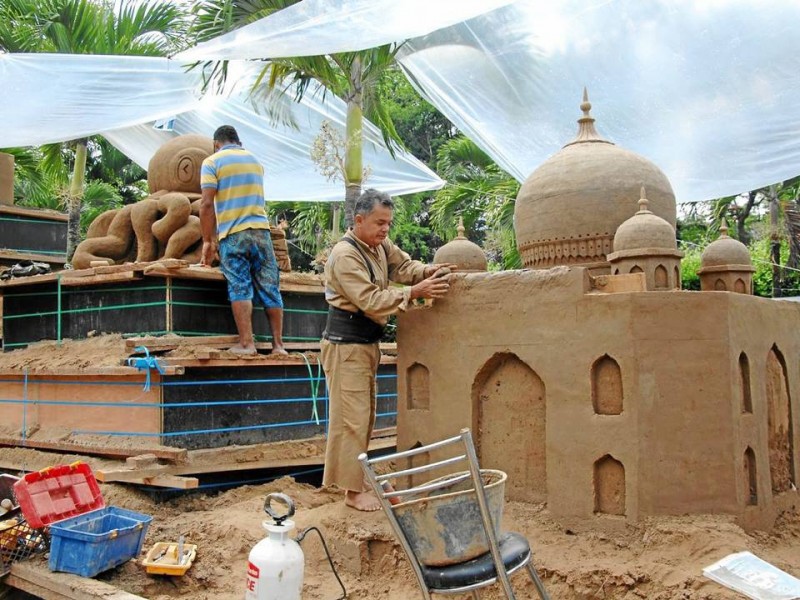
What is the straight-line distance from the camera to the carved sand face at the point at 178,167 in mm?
7008

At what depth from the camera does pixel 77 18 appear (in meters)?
11.3

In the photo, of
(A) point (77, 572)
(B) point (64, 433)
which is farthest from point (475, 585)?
(B) point (64, 433)

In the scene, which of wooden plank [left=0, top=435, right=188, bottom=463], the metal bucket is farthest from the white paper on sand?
wooden plank [left=0, top=435, right=188, bottom=463]

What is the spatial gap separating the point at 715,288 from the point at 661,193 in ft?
2.91

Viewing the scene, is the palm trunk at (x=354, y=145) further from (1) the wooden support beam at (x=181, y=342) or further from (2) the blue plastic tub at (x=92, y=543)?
(2) the blue plastic tub at (x=92, y=543)

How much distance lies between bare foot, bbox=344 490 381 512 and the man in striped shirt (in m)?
1.71

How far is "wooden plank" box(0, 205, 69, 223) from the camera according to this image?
9070 mm

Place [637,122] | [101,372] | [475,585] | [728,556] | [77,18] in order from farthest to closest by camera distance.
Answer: [77,18] < [637,122] < [101,372] < [728,556] < [475,585]

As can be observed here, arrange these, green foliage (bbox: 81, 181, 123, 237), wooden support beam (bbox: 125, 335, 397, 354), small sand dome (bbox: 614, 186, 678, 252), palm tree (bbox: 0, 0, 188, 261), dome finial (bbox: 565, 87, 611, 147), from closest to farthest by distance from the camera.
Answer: small sand dome (bbox: 614, 186, 678, 252), wooden support beam (bbox: 125, 335, 397, 354), dome finial (bbox: 565, 87, 611, 147), palm tree (bbox: 0, 0, 188, 261), green foliage (bbox: 81, 181, 123, 237)

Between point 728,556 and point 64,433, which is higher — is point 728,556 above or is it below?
below

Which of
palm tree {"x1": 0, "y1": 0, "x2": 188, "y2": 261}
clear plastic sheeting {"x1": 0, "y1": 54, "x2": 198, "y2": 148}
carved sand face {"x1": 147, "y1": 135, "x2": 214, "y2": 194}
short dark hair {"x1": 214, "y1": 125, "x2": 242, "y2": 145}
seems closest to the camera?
short dark hair {"x1": 214, "y1": 125, "x2": 242, "y2": 145}

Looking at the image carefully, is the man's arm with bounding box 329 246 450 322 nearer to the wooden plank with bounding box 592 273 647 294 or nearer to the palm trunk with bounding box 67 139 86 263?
the wooden plank with bounding box 592 273 647 294

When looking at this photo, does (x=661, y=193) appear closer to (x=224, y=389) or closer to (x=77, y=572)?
(x=224, y=389)

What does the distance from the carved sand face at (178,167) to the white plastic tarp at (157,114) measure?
8.96 feet
